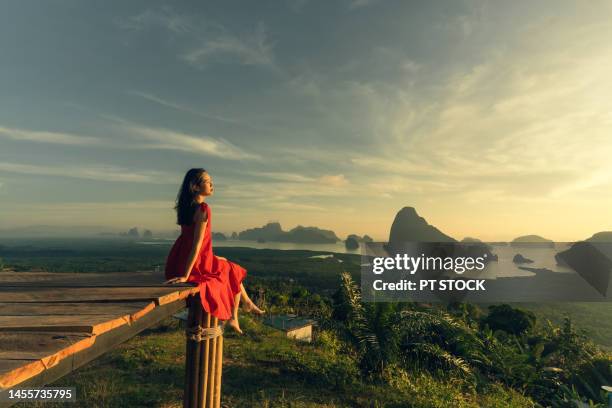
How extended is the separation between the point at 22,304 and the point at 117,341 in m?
0.99

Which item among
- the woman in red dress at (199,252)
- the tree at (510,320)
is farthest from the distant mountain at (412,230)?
the woman in red dress at (199,252)

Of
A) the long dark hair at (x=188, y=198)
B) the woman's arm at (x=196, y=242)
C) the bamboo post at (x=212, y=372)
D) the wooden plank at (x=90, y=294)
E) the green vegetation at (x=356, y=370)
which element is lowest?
the green vegetation at (x=356, y=370)

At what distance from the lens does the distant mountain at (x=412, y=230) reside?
6289 inches

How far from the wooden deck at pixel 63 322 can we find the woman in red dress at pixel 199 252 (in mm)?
499

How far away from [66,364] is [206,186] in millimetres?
2567

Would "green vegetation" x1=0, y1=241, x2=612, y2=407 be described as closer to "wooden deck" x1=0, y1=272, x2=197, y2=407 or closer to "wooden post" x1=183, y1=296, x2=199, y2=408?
"wooden post" x1=183, y1=296, x2=199, y2=408

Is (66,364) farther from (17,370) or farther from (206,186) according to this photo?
(206,186)

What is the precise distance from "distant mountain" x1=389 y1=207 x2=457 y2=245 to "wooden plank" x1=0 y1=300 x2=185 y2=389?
159554 mm

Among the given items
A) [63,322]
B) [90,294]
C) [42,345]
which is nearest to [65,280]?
[90,294]

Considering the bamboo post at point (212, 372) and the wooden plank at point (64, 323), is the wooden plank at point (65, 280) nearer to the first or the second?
the bamboo post at point (212, 372)

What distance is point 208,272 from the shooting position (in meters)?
3.85

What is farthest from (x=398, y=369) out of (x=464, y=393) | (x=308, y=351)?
(x=308, y=351)

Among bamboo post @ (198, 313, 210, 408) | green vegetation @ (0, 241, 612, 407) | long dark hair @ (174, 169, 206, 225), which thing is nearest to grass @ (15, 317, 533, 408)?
green vegetation @ (0, 241, 612, 407)

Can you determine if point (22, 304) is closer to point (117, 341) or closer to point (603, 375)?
point (117, 341)
